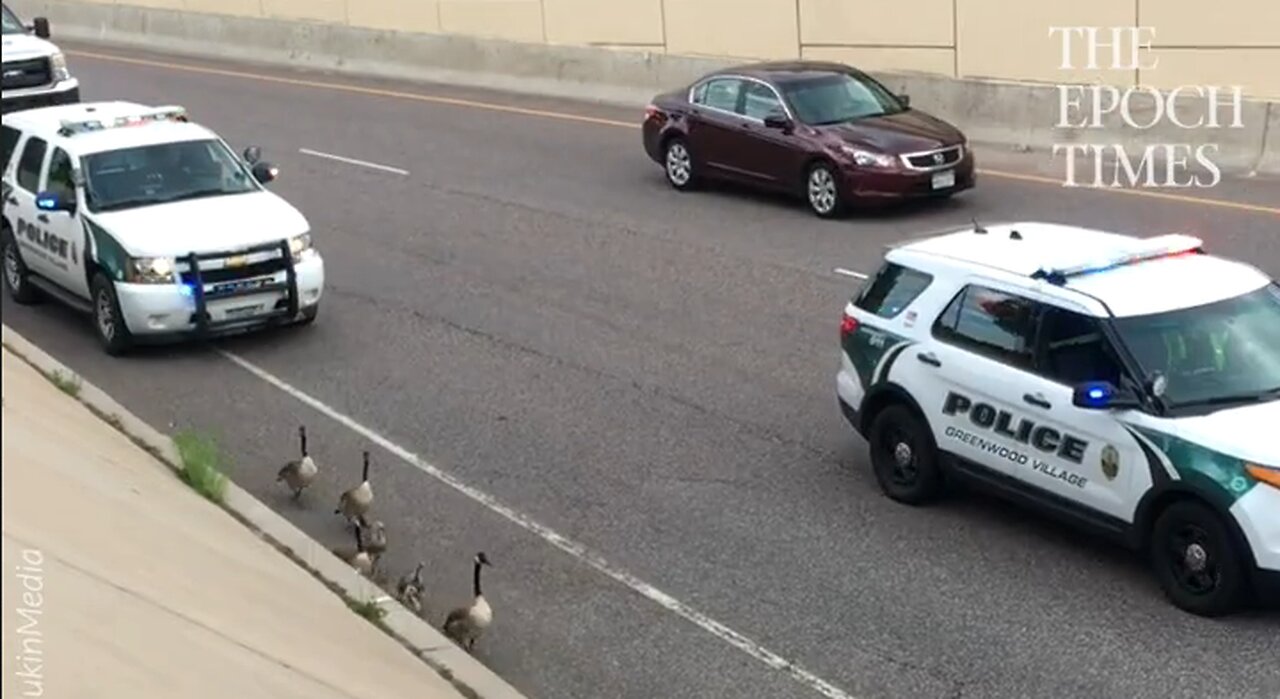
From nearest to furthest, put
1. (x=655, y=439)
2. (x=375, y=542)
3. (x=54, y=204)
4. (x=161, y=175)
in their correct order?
(x=375, y=542), (x=655, y=439), (x=54, y=204), (x=161, y=175)

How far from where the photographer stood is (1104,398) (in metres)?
10.3

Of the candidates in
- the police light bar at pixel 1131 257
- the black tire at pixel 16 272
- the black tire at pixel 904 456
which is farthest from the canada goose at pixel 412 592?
the black tire at pixel 16 272

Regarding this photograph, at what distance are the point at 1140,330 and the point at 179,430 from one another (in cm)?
729

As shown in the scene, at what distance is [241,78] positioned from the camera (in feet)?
122

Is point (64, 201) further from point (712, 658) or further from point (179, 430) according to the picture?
point (712, 658)

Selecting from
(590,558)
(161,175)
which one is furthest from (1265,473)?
(161,175)

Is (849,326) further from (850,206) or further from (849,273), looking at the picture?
(850,206)

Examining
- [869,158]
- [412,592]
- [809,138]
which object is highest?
[809,138]

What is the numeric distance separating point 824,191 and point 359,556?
37.6 feet

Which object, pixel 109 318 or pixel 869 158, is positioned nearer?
pixel 109 318

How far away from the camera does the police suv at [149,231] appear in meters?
16.4

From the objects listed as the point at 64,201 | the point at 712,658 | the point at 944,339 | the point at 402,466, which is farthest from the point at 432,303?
the point at 712,658

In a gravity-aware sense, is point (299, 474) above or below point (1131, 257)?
below

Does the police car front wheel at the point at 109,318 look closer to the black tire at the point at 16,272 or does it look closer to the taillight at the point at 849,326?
the black tire at the point at 16,272
